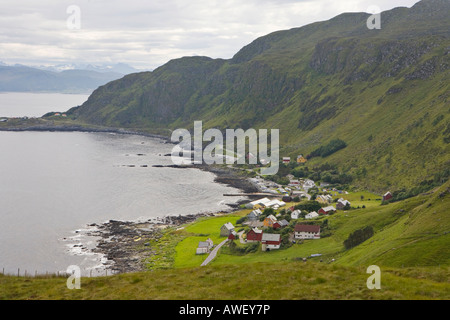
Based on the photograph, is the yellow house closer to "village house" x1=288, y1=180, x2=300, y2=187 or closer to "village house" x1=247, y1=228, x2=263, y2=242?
"village house" x1=288, y1=180, x2=300, y2=187

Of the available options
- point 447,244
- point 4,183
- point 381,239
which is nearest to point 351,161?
point 381,239

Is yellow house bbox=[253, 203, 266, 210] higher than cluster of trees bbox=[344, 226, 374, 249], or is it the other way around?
cluster of trees bbox=[344, 226, 374, 249]

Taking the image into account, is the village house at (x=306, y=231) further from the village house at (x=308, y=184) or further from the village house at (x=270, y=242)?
the village house at (x=308, y=184)

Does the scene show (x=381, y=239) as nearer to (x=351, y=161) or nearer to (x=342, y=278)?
(x=342, y=278)

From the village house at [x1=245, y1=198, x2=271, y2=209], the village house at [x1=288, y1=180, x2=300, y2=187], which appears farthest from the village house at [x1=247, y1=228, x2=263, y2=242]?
the village house at [x1=288, y1=180, x2=300, y2=187]

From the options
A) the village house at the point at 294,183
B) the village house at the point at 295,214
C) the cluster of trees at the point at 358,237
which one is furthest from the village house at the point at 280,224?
the village house at the point at 294,183

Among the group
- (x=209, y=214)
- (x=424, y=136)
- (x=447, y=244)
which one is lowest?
(x=209, y=214)

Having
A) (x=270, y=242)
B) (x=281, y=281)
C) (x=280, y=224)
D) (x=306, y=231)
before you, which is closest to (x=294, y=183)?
(x=280, y=224)
